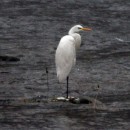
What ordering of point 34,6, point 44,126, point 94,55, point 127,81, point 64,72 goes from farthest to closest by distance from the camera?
point 34,6
point 94,55
point 127,81
point 64,72
point 44,126

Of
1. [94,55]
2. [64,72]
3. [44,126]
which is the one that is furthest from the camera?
[94,55]

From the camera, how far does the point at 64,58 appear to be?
15.4 metres

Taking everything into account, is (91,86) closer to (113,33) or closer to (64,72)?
(64,72)

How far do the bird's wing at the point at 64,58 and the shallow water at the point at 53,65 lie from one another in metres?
0.37

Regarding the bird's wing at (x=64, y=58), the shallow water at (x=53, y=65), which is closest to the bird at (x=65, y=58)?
the bird's wing at (x=64, y=58)

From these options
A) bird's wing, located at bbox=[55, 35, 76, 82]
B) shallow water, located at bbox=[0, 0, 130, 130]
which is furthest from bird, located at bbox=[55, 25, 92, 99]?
shallow water, located at bbox=[0, 0, 130, 130]

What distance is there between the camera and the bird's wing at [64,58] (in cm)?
1519

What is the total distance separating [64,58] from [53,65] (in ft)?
9.42

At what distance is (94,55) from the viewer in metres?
19.7

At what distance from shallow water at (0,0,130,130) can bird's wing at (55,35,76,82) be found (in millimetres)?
369

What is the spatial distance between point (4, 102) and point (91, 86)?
2.22 meters

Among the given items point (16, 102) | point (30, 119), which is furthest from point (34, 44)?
point (30, 119)

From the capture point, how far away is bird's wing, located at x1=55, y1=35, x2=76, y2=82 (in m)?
15.2

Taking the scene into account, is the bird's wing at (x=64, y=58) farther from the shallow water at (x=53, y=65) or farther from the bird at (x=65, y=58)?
the shallow water at (x=53, y=65)
